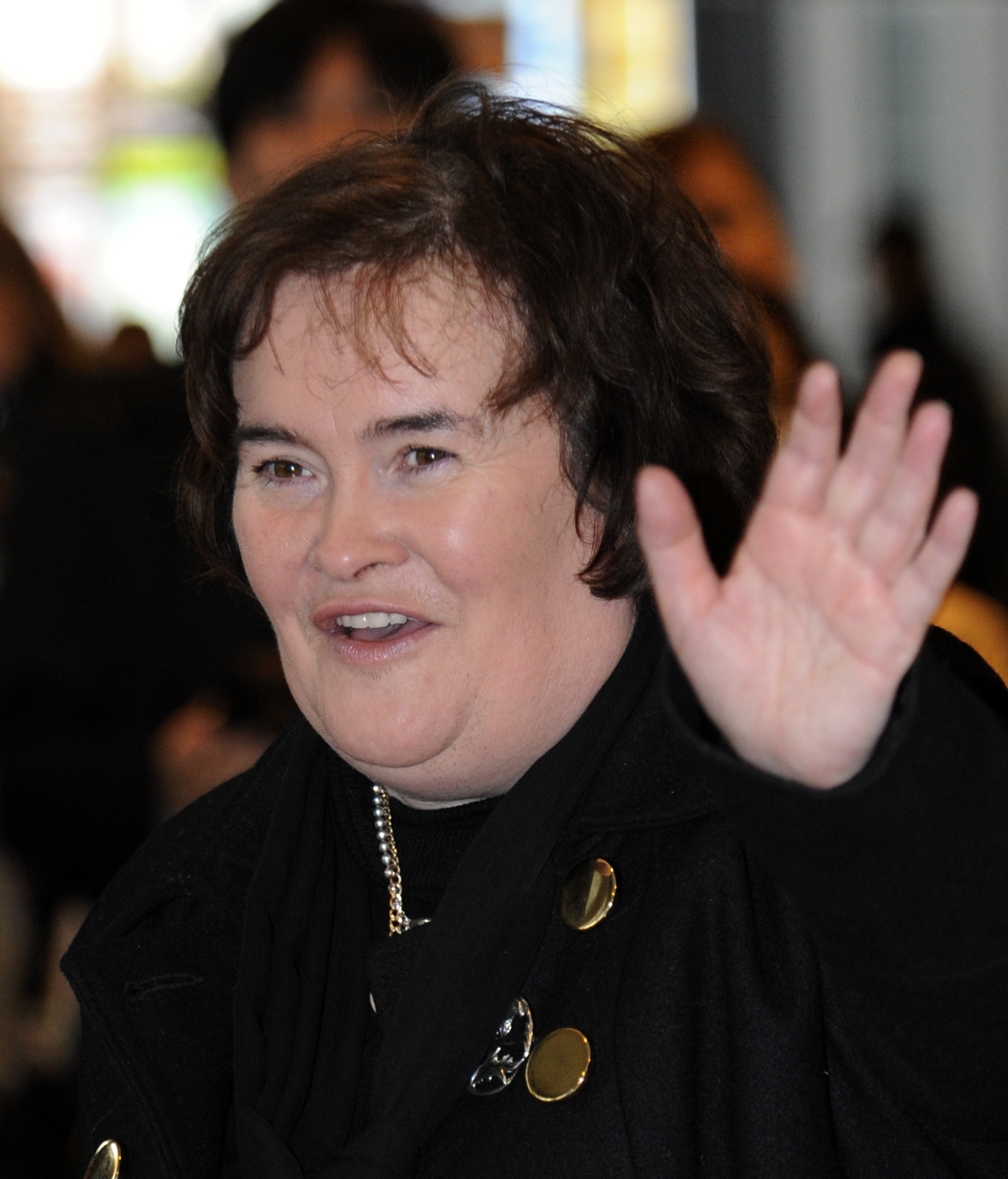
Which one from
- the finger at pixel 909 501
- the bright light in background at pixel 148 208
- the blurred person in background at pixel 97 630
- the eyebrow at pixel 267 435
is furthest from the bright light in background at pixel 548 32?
the finger at pixel 909 501

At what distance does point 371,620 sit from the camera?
1.61 metres

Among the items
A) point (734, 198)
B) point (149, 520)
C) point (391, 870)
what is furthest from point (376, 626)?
point (734, 198)

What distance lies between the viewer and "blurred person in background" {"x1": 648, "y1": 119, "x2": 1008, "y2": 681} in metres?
2.35

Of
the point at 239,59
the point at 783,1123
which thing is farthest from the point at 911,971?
the point at 239,59

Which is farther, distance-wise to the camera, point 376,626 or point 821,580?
point 376,626

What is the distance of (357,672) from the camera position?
5.26 ft

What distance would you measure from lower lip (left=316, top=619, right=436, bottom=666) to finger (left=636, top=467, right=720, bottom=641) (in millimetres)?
409

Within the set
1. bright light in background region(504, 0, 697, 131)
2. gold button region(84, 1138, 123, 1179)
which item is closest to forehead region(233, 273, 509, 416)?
gold button region(84, 1138, 123, 1179)

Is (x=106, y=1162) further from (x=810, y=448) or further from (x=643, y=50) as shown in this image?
(x=643, y=50)

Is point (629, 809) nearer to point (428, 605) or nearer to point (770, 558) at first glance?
point (428, 605)

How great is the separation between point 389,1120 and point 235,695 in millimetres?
1129

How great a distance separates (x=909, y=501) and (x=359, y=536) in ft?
1.94

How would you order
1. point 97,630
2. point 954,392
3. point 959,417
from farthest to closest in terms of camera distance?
point 954,392
point 959,417
point 97,630

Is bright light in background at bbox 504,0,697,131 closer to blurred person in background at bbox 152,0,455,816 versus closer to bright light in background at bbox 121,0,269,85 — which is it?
bright light in background at bbox 121,0,269,85
